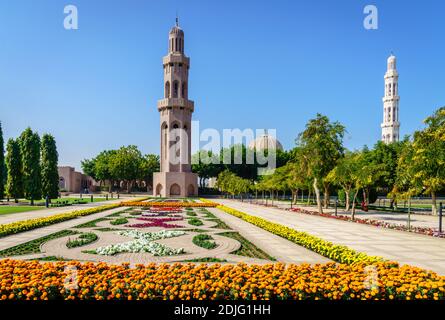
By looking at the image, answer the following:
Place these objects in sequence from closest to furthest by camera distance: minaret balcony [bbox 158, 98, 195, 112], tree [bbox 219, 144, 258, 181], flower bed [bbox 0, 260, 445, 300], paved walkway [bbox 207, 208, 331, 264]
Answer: flower bed [bbox 0, 260, 445, 300]
paved walkway [bbox 207, 208, 331, 264]
minaret balcony [bbox 158, 98, 195, 112]
tree [bbox 219, 144, 258, 181]

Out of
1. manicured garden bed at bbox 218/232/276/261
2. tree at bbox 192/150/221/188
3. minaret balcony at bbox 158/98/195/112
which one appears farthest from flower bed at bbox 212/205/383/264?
tree at bbox 192/150/221/188

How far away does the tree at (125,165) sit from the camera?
2896 inches

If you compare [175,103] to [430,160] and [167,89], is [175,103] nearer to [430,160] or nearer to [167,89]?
[167,89]

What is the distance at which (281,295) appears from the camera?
620cm

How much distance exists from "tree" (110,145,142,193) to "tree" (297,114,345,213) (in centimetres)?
5083

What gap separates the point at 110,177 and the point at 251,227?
67041mm

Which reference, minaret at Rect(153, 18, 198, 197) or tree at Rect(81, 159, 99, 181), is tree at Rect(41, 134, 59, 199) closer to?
minaret at Rect(153, 18, 198, 197)

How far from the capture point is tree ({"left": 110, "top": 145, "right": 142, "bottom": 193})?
73.6 meters

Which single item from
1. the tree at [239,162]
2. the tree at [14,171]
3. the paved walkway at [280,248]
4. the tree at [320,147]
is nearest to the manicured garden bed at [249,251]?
the paved walkway at [280,248]

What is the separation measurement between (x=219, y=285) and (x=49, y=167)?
39267 mm

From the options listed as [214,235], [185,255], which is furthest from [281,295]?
[214,235]

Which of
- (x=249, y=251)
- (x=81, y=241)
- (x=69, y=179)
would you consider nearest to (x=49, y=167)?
(x=81, y=241)

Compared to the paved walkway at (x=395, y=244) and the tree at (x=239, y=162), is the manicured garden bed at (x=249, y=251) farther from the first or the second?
the tree at (x=239, y=162)
